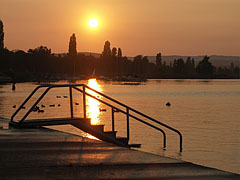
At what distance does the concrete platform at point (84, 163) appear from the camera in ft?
27.3

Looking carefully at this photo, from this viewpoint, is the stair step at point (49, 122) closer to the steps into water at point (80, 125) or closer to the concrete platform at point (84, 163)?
the steps into water at point (80, 125)

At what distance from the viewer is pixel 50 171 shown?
861cm

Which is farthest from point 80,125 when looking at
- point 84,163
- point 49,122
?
point 84,163

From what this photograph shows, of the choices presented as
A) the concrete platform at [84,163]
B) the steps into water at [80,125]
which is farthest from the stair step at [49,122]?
the concrete platform at [84,163]

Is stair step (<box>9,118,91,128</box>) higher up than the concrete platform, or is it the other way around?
stair step (<box>9,118,91,128</box>)

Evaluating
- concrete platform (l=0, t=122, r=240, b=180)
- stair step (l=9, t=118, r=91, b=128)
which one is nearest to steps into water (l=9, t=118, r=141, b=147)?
stair step (l=9, t=118, r=91, b=128)

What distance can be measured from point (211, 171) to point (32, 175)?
10.6 ft

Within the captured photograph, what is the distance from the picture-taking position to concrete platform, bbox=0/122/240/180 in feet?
27.3

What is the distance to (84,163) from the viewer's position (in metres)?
9.41

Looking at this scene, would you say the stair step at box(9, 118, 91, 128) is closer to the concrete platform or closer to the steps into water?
the steps into water

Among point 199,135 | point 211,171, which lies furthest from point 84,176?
point 199,135

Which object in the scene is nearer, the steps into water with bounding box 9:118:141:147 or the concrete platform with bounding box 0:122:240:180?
the concrete platform with bounding box 0:122:240:180

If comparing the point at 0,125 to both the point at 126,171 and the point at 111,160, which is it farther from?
the point at 126,171

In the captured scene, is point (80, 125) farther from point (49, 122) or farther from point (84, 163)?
point (84, 163)
